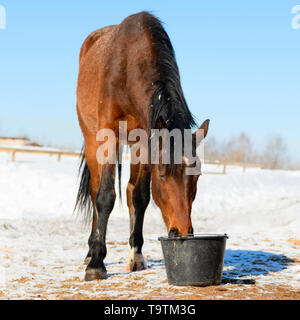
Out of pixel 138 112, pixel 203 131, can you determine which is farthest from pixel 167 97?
pixel 138 112

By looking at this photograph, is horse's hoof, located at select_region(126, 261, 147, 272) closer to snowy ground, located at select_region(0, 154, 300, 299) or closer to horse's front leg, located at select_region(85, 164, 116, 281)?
snowy ground, located at select_region(0, 154, 300, 299)

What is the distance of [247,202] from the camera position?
41.9 feet

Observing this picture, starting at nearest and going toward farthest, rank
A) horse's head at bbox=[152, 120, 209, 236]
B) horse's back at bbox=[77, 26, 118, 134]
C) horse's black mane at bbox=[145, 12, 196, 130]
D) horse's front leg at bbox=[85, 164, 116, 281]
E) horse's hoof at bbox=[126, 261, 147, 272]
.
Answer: horse's head at bbox=[152, 120, 209, 236]
horse's black mane at bbox=[145, 12, 196, 130]
horse's front leg at bbox=[85, 164, 116, 281]
horse's hoof at bbox=[126, 261, 147, 272]
horse's back at bbox=[77, 26, 118, 134]

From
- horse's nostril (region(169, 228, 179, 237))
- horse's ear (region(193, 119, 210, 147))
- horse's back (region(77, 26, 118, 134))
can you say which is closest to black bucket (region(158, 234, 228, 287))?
horse's nostril (region(169, 228, 179, 237))

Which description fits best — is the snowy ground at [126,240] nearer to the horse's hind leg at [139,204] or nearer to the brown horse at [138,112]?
the horse's hind leg at [139,204]

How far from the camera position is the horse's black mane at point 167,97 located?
13.0ft

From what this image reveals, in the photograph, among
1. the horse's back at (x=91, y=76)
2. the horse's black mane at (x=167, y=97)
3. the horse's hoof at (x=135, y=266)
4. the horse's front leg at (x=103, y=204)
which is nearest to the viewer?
the horse's black mane at (x=167, y=97)

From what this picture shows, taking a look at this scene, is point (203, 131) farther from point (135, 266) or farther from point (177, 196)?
point (135, 266)

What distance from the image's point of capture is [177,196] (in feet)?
12.1

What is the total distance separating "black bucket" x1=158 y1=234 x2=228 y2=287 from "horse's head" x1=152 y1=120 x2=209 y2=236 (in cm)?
11

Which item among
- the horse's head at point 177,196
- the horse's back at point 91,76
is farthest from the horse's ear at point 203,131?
the horse's back at point 91,76

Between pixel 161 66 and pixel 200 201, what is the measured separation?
8185mm

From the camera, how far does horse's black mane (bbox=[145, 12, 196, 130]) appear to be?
3.96 meters
